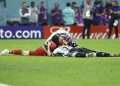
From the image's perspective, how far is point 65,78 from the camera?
12.2m

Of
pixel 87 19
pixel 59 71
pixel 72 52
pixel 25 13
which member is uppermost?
pixel 59 71

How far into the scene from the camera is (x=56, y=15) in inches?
1372

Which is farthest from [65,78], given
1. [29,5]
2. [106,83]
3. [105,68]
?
[29,5]

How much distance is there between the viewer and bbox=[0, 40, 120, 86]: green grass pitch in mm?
11690

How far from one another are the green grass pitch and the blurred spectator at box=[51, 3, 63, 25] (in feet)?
57.7

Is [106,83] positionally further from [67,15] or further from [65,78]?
[67,15]

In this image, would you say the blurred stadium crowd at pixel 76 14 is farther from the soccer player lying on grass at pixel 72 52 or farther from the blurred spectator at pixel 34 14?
the soccer player lying on grass at pixel 72 52

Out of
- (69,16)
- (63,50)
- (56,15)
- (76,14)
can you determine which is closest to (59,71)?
(63,50)

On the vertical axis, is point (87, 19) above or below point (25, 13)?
below

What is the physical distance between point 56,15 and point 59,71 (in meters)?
21.5

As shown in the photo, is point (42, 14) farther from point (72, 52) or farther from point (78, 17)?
point (72, 52)

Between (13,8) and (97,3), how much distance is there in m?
5.88

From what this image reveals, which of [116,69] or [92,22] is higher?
[116,69]

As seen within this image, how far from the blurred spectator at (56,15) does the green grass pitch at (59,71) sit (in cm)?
1758
